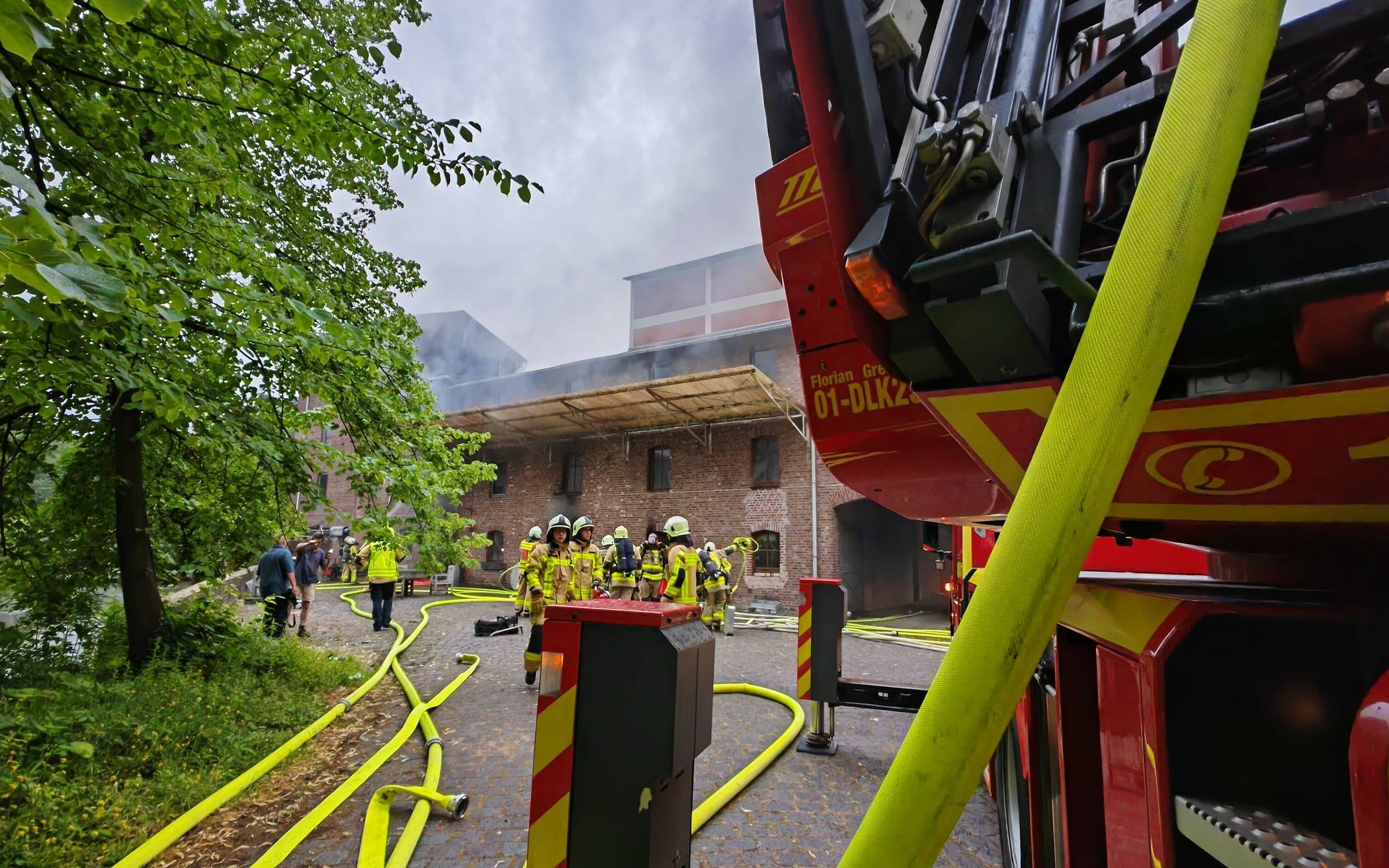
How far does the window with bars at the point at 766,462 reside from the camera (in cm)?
1661

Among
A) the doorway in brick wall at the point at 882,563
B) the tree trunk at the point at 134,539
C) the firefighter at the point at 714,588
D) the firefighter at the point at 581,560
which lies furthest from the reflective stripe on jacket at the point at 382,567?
the doorway in brick wall at the point at 882,563

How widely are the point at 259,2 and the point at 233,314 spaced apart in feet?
10.2

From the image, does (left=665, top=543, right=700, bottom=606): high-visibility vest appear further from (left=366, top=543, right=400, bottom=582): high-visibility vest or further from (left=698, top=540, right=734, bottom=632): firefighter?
(left=366, top=543, right=400, bottom=582): high-visibility vest

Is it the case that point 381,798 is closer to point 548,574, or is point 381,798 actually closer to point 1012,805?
point 1012,805

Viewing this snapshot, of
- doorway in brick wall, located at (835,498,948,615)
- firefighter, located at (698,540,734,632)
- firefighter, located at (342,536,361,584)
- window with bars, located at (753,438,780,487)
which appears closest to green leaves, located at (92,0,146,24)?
firefighter, located at (698,540,734,632)

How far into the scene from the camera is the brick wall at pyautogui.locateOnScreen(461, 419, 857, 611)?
52.3 feet

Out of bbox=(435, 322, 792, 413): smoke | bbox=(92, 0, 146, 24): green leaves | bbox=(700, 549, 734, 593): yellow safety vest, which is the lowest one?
bbox=(700, 549, 734, 593): yellow safety vest

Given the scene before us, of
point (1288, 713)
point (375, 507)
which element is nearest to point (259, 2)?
point (375, 507)

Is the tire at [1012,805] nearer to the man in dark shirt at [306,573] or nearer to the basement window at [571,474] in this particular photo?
the man in dark shirt at [306,573]

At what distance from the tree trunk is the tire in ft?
22.9

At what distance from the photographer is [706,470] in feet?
57.9

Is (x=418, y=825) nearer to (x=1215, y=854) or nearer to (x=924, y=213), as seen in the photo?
(x=1215, y=854)

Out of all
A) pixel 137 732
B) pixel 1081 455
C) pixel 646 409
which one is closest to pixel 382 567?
pixel 137 732

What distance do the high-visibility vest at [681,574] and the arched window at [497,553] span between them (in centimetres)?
1293
